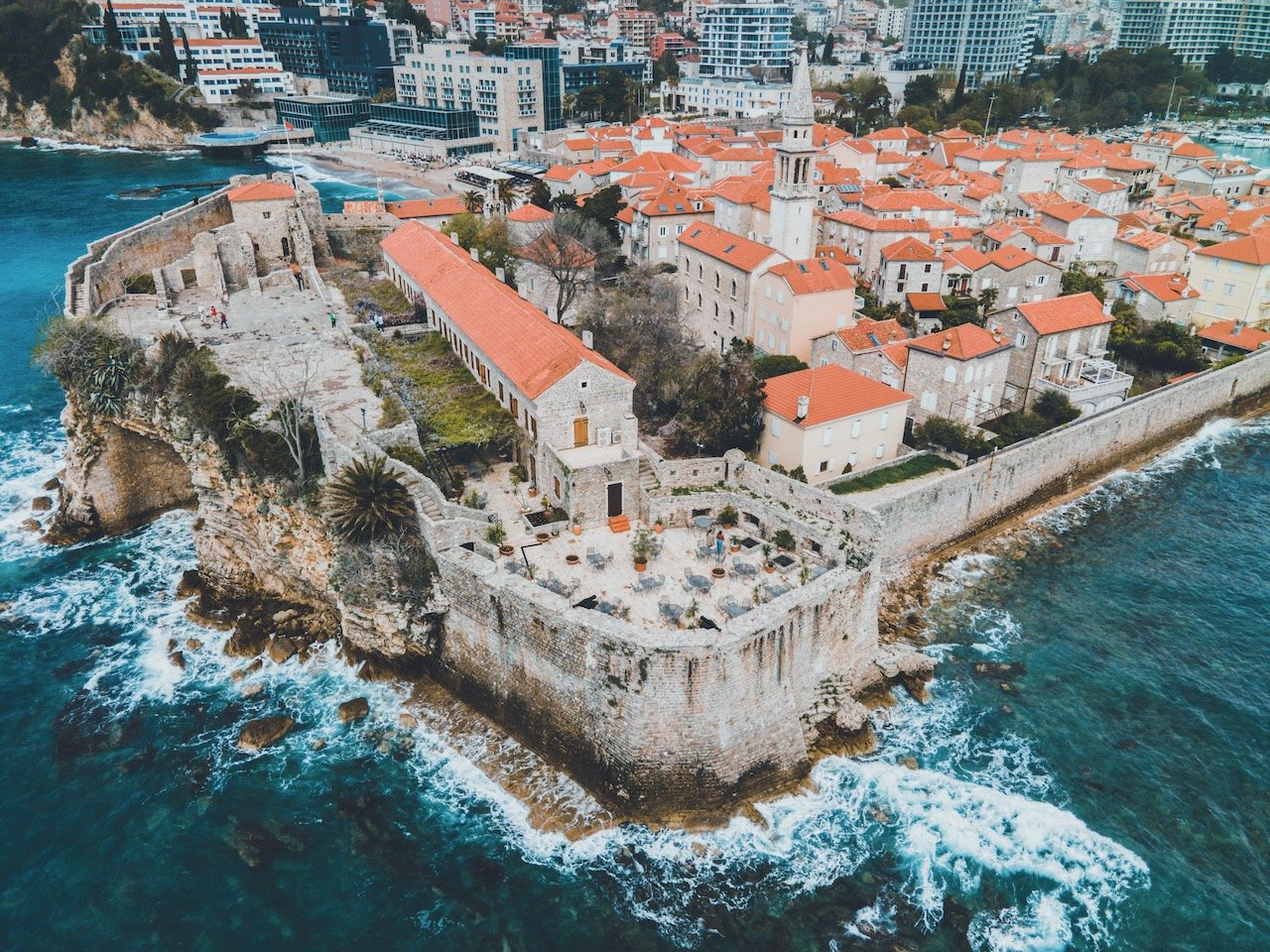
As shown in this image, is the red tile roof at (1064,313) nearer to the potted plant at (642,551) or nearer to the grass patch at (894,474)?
the grass patch at (894,474)

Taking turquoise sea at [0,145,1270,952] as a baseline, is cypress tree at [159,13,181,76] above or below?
above

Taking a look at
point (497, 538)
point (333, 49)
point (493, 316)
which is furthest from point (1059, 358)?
point (333, 49)

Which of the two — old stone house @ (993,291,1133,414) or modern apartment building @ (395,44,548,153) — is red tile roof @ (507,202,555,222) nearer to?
old stone house @ (993,291,1133,414)

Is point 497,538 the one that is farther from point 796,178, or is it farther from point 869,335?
point 796,178

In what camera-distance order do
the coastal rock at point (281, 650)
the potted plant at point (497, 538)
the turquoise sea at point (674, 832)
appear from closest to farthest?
the turquoise sea at point (674, 832) < the potted plant at point (497, 538) < the coastal rock at point (281, 650)

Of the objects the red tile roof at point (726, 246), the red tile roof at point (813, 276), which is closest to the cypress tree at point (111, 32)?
the red tile roof at point (726, 246)

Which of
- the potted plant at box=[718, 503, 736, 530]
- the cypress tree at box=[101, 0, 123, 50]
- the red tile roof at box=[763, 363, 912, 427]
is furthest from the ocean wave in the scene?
the cypress tree at box=[101, 0, 123, 50]

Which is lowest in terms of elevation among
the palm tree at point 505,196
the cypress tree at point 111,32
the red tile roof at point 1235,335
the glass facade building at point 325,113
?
the red tile roof at point 1235,335

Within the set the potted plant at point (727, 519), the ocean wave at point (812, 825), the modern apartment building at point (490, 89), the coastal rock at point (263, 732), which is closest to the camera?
the ocean wave at point (812, 825)
